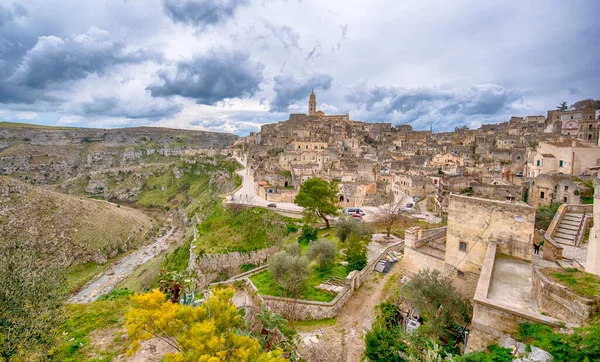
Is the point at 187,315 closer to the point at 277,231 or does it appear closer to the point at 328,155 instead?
the point at 277,231

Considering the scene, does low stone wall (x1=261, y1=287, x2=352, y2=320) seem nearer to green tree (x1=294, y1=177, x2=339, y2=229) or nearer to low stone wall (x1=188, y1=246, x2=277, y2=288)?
low stone wall (x1=188, y1=246, x2=277, y2=288)

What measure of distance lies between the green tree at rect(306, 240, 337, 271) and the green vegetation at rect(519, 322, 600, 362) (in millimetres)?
14162

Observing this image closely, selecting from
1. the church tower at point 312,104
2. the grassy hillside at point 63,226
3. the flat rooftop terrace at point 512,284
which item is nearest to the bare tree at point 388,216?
the flat rooftop terrace at point 512,284

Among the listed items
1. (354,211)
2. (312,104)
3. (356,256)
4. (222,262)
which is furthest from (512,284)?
(312,104)

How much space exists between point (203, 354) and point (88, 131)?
18193cm

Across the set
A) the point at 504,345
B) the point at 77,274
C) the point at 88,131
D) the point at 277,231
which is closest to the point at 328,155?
the point at 277,231

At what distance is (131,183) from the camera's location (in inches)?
3794

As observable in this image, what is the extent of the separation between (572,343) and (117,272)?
48.8m

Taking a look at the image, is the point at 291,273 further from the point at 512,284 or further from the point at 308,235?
the point at 308,235

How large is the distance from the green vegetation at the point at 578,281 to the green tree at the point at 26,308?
1522cm

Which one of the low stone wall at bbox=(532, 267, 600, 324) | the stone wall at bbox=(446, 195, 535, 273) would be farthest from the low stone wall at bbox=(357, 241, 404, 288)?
the low stone wall at bbox=(532, 267, 600, 324)

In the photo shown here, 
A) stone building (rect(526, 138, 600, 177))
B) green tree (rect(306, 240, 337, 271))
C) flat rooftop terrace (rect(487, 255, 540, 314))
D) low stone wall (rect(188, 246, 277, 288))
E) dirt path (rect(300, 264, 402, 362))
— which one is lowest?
low stone wall (rect(188, 246, 277, 288))

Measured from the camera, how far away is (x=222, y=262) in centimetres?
2998

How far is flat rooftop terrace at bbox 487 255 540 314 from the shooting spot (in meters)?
9.68
